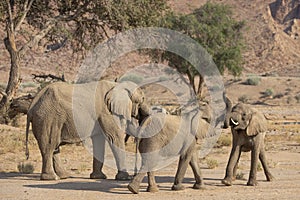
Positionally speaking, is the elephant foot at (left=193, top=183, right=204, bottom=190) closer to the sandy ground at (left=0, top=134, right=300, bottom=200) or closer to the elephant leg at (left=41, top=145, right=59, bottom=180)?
the sandy ground at (left=0, top=134, right=300, bottom=200)

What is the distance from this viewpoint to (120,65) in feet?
247

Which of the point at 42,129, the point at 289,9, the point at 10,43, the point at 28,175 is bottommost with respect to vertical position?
the point at 28,175

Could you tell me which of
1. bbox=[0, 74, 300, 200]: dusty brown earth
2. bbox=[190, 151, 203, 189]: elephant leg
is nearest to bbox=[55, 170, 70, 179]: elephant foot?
bbox=[0, 74, 300, 200]: dusty brown earth

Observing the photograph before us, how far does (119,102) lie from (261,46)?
253ft

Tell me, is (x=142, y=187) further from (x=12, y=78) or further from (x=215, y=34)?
(x=215, y=34)

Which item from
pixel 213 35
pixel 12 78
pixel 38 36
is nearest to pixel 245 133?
pixel 12 78

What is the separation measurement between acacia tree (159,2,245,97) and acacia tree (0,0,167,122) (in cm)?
2103

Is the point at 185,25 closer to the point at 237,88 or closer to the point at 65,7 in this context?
the point at 237,88

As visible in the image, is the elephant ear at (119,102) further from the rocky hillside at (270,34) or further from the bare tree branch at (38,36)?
the rocky hillside at (270,34)

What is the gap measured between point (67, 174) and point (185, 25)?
3297 cm

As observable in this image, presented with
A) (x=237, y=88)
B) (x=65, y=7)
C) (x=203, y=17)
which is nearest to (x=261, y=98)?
(x=237, y=88)

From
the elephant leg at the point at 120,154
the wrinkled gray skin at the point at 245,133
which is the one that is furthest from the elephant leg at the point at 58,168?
the wrinkled gray skin at the point at 245,133

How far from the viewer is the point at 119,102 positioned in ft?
41.3

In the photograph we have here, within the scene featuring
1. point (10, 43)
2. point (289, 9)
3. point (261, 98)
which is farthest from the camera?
point (289, 9)
